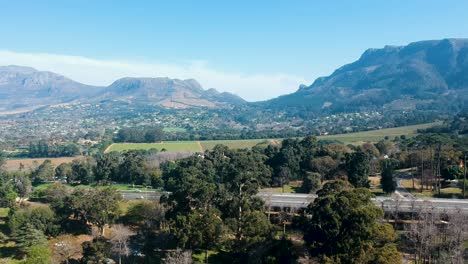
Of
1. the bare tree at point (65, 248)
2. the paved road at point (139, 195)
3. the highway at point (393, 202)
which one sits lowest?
the bare tree at point (65, 248)

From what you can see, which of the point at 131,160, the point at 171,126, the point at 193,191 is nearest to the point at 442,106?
the point at 171,126

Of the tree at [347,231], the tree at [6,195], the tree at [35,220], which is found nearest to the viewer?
the tree at [347,231]

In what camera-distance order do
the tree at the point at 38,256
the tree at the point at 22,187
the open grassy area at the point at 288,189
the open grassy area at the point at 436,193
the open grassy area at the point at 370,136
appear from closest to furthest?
the tree at the point at 38,256 < the open grassy area at the point at 436,193 < the tree at the point at 22,187 < the open grassy area at the point at 288,189 < the open grassy area at the point at 370,136

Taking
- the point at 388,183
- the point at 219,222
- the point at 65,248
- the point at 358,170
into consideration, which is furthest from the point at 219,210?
the point at 388,183

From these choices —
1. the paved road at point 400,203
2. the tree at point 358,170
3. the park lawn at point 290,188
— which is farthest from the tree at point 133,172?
the tree at point 358,170

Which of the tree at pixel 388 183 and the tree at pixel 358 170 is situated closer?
the tree at pixel 388 183

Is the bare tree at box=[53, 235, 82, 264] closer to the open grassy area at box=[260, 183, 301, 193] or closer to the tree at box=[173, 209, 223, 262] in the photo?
the tree at box=[173, 209, 223, 262]

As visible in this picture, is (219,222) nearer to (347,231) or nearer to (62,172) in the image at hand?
(347,231)

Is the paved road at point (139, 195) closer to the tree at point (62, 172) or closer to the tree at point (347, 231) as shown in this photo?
the tree at point (62, 172)

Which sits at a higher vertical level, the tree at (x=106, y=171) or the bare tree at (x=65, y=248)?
the tree at (x=106, y=171)
